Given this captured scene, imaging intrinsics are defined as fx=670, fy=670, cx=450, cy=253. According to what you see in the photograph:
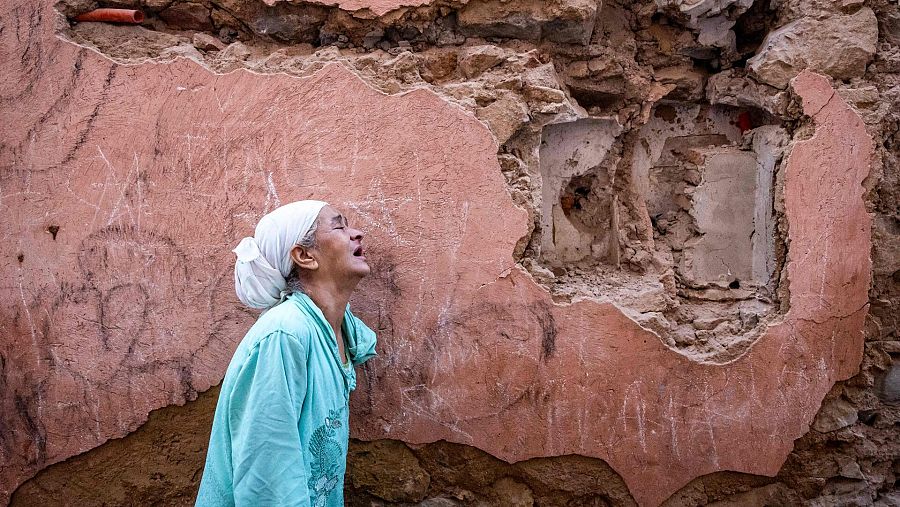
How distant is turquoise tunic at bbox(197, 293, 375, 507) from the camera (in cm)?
184

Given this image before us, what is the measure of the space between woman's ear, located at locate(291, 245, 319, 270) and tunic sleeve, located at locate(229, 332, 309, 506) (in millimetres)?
308

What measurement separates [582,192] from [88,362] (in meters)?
2.19

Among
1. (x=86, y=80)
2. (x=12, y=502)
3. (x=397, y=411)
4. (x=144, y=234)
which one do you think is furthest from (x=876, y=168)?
(x=12, y=502)

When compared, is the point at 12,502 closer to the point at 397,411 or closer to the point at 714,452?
the point at 397,411

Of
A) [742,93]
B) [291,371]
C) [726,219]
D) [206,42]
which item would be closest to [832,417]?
[726,219]

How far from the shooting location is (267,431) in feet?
6.03

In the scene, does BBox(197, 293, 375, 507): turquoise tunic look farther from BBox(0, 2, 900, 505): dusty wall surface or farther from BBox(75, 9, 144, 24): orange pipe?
BBox(75, 9, 144, 24): orange pipe

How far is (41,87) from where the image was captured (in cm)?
263

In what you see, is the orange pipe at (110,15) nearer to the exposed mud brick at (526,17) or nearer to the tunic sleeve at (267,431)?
the exposed mud brick at (526,17)

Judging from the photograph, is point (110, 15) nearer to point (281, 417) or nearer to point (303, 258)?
point (303, 258)

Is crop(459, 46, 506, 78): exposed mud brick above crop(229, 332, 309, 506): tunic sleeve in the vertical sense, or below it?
above

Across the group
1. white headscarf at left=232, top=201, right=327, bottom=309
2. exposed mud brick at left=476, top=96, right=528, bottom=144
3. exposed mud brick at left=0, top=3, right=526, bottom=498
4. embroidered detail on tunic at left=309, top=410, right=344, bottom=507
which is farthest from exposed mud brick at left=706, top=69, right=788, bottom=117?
embroidered detail on tunic at left=309, top=410, right=344, bottom=507

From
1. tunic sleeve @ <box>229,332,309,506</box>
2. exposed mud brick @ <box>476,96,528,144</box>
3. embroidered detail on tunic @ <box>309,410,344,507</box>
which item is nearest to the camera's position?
tunic sleeve @ <box>229,332,309,506</box>

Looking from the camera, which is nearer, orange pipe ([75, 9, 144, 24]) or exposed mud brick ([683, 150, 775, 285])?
orange pipe ([75, 9, 144, 24])
